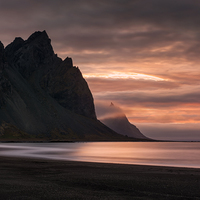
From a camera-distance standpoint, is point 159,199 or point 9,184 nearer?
point 159,199

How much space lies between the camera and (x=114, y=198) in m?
17.8

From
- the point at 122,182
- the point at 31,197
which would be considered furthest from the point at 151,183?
the point at 31,197

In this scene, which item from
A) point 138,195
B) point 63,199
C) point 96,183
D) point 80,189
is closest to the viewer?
point 63,199

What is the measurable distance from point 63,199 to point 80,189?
346 cm

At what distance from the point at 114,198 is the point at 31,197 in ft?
16.0

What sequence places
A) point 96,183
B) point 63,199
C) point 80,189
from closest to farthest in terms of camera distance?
point 63,199 → point 80,189 → point 96,183

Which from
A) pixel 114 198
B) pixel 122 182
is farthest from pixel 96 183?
pixel 114 198

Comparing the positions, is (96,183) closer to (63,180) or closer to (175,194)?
(63,180)

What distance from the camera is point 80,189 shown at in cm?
2062

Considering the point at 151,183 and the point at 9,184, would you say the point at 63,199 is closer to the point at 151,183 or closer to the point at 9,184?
the point at 9,184

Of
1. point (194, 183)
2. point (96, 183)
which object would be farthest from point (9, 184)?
point (194, 183)

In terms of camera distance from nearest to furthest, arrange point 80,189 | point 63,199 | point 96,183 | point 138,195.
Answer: point 63,199 → point 138,195 → point 80,189 → point 96,183

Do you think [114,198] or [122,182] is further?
Result: [122,182]

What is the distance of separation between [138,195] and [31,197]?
21.7ft
